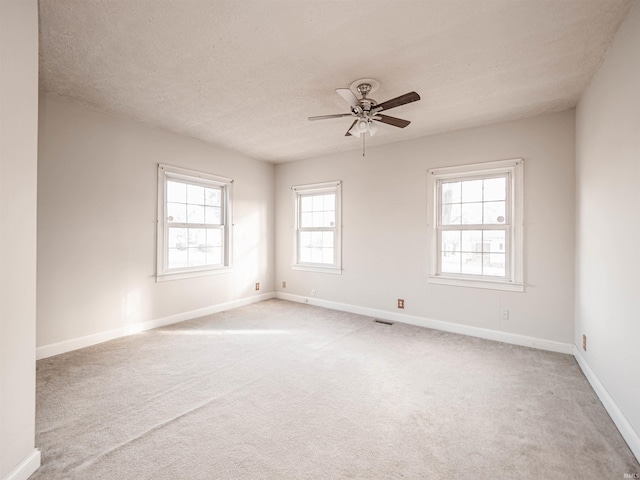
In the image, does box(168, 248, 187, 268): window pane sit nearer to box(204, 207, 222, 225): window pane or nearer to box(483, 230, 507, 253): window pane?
box(204, 207, 222, 225): window pane

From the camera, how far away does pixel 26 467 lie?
1535 millimetres

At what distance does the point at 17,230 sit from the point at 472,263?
420 cm

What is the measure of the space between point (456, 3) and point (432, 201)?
8.43 feet

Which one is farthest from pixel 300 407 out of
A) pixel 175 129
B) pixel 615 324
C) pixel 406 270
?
pixel 175 129

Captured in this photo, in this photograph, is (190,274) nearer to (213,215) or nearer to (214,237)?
(214,237)

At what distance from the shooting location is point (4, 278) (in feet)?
4.68

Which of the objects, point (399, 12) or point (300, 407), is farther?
point (300, 407)

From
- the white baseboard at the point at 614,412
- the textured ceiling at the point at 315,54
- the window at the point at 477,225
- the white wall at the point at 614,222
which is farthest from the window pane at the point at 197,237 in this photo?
the white baseboard at the point at 614,412

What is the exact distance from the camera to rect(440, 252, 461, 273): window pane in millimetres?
4023

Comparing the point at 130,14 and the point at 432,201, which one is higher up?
the point at 130,14

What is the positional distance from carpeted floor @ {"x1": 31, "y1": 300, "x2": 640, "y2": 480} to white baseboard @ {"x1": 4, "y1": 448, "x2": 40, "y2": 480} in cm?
5

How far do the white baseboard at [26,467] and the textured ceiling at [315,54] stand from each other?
2.53m

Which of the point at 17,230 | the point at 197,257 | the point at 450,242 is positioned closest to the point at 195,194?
the point at 197,257

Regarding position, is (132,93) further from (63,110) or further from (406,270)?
(406,270)
